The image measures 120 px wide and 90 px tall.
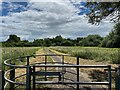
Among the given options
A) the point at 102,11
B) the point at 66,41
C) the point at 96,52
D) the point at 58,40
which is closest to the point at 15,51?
the point at 58,40

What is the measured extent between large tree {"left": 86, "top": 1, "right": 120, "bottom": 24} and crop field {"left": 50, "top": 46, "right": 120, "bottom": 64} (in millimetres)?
1937

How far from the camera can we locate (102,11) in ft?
17.3

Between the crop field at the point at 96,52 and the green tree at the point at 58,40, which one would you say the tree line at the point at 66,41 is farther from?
the crop field at the point at 96,52

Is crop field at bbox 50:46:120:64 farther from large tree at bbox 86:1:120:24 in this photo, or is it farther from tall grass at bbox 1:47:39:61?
large tree at bbox 86:1:120:24

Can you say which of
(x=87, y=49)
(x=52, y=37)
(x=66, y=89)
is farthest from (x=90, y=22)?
(x=87, y=49)

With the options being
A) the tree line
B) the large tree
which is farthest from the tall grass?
the large tree

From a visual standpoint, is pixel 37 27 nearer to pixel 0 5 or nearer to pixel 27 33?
pixel 27 33

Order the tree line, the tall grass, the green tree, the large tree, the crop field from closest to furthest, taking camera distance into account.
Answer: the large tree < the tall grass < the tree line < the green tree < the crop field

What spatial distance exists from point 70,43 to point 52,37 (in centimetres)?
71

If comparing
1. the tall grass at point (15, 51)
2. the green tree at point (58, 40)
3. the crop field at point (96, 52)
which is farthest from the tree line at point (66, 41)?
the crop field at point (96, 52)

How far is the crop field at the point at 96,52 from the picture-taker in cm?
735

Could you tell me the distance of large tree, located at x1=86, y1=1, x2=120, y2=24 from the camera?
16.6 feet

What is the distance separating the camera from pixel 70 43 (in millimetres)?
7121

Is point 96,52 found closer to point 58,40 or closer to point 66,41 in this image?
point 66,41
